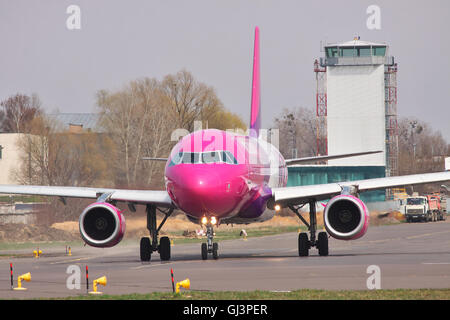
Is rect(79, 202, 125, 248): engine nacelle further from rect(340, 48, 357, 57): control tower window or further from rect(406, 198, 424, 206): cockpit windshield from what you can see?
rect(340, 48, 357, 57): control tower window

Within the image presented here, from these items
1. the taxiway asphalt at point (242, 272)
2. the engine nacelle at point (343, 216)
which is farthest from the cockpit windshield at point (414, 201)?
the engine nacelle at point (343, 216)

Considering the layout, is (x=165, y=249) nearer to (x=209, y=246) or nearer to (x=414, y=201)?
(x=209, y=246)

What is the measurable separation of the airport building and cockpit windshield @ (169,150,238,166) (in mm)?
64985

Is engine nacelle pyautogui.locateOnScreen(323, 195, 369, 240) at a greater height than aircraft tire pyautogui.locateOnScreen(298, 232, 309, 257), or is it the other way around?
engine nacelle pyautogui.locateOnScreen(323, 195, 369, 240)

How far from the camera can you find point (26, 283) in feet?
71.2

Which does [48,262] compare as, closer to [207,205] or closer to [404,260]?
[207,205]

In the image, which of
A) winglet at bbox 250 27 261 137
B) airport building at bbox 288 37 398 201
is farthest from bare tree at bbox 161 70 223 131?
winglet at bbox 250 27 261 137

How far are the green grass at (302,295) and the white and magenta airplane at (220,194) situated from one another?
29.1 ft

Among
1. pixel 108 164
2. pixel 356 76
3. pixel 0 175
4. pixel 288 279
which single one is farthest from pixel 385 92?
pixel 288 279

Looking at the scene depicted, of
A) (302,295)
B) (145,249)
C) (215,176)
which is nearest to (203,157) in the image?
(215,176)

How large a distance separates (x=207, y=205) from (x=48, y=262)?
8.01 metres

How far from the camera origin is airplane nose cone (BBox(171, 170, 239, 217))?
26.5 metres

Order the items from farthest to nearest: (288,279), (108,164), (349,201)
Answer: (108,164), (349,201), (288,279)

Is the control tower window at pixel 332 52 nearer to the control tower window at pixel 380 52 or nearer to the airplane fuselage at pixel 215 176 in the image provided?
the control tower window at pixel 380 52
